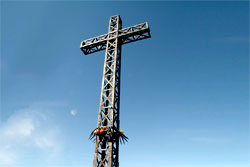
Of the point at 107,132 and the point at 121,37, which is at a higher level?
the point at 121,37

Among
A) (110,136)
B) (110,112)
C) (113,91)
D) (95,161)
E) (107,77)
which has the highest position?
(107,77)

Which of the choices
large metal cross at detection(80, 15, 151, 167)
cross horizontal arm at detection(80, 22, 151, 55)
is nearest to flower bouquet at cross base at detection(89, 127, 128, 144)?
large metal cross at detection(80, 15, 151, 167)

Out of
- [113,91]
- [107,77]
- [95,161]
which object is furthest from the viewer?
[107,77]

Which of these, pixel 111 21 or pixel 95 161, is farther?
pixel 111 21

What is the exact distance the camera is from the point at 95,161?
31.2ft

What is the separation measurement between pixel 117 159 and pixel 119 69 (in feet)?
20.6

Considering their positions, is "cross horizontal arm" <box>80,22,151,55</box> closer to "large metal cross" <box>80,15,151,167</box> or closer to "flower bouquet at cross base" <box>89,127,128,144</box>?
"large metal cross" <box>80,15,151,167</box>

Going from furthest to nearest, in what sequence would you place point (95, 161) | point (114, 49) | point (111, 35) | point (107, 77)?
1. point (111, 35)
2. point (114, 49)
3. point (107, 77)
4. point (95, 161)

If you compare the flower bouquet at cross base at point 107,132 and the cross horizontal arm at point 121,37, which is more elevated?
the cross horizontal arm at point 121,37

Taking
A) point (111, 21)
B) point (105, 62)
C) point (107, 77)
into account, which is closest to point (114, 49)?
point (105, 62)

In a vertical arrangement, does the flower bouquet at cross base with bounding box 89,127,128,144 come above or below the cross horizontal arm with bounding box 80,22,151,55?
below

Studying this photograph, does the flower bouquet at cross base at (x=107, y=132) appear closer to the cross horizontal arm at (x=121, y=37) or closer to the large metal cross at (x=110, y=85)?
the large metal cross at (x=110, y=85)

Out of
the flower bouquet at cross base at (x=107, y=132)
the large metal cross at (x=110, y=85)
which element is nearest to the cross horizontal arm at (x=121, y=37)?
the large metal cross at (x=110, y=85)

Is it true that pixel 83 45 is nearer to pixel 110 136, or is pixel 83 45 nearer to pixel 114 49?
pixel 114 49
